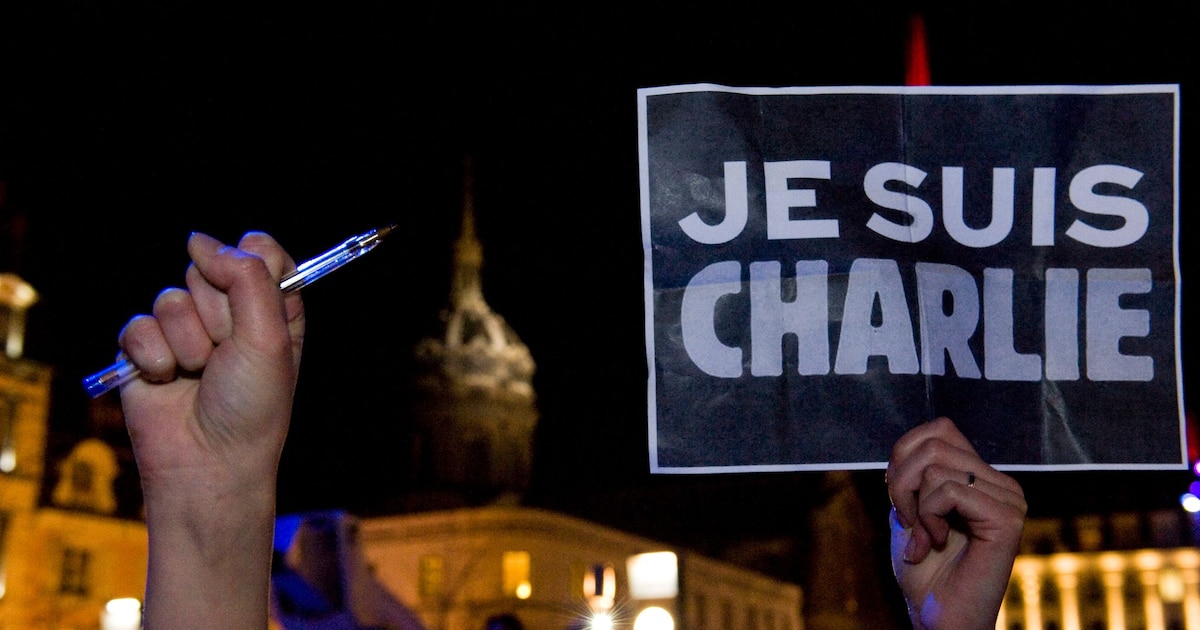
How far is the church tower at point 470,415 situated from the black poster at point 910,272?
7456cm

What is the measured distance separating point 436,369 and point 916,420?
87.0m

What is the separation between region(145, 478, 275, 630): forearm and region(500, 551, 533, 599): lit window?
2889 inches

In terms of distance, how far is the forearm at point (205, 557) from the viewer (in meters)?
2.00

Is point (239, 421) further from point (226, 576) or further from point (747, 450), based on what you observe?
point (747, 450)

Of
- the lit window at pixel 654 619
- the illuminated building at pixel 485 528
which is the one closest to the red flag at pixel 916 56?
the lit window at pixel 654 619

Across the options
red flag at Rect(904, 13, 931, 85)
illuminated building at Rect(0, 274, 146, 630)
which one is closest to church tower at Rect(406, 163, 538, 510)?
illuminated building at Rect(0, 274, 146, 630)

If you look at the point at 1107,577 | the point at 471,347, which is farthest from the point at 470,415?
the point at 1107,577

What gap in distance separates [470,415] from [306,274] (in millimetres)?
84695

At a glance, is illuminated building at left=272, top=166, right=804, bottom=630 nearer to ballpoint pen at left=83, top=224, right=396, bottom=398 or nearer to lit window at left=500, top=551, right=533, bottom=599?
lit window at left=500, top=551, right=533, bottom=599

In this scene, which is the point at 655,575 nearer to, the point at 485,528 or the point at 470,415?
the point at 485,528

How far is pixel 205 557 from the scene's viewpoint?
2.02 m

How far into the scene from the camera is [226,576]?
6.63ft

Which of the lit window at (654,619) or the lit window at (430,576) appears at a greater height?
the lit window at (654,619)

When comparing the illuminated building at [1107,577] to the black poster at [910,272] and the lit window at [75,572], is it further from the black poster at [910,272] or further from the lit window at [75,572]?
the black poster at [910,272]
